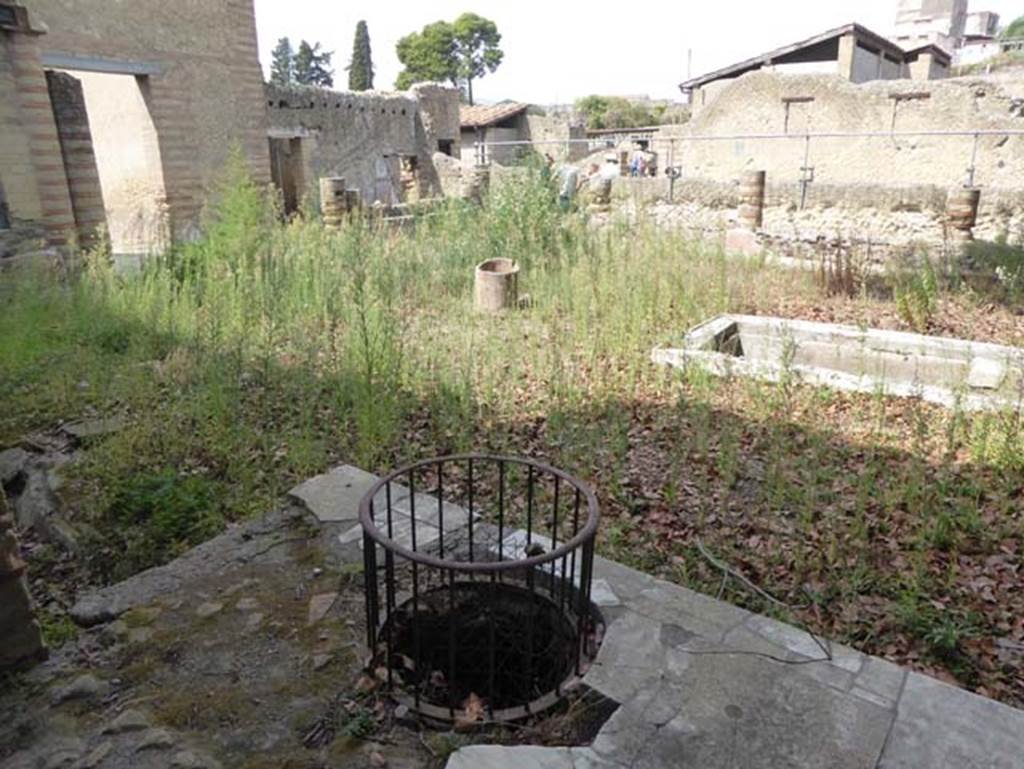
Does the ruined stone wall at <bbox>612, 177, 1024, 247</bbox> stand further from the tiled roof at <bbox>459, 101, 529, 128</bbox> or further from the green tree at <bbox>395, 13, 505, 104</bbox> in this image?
the green tree at <bbox>395, 13, 505, 104</bbox>

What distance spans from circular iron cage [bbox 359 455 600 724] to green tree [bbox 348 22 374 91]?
46620 millimetres

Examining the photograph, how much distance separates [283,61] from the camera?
65.3 meters

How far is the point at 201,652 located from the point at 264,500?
4.81 ft

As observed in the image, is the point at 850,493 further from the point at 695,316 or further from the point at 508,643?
the point at 695,316

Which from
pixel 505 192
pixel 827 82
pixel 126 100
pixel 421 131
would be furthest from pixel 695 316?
pixel 421 131

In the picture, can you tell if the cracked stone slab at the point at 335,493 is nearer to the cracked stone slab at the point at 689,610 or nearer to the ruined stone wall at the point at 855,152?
the cracked stone slab at the point at 689,610

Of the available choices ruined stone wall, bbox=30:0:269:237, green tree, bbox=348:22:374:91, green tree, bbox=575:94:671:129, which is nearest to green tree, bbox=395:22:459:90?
green tree, bbox=348:22:374:91

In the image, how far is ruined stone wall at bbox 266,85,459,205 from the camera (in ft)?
55.4

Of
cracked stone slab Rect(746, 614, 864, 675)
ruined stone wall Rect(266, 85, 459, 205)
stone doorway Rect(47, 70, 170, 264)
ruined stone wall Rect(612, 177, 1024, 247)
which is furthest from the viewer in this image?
ruined stone wall Rect(266, 85, 459, 205)

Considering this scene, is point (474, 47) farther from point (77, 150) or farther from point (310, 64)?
point (77, 150)

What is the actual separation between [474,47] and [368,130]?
37209 mm

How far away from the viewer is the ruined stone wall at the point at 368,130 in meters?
16.9

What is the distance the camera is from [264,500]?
392 centimetres

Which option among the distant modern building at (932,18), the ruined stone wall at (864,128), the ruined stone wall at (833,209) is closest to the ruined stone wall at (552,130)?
the ruined stone wall at (864,128)
